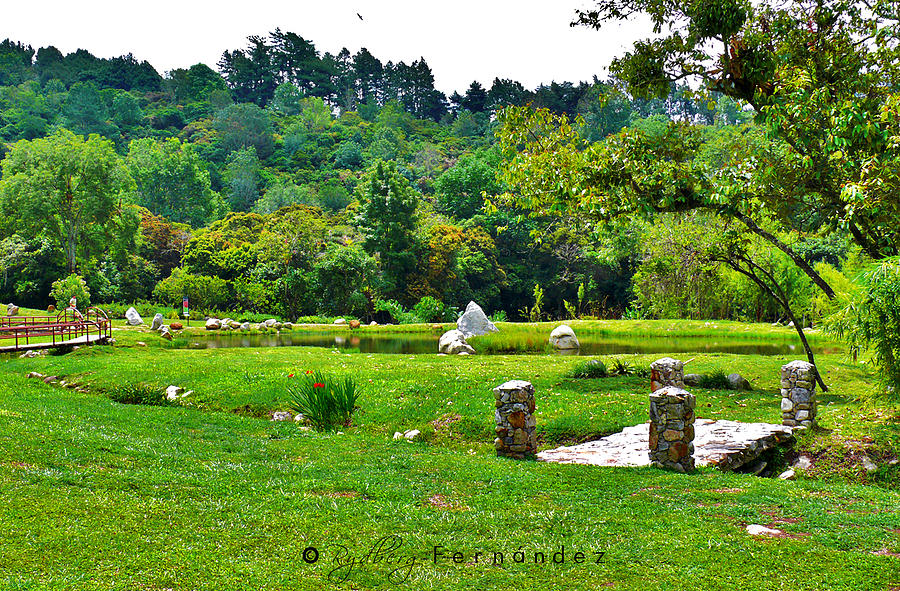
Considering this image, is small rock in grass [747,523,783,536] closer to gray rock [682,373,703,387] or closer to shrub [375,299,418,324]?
gray rock [682,373,703,387]

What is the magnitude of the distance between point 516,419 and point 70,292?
3978 cm

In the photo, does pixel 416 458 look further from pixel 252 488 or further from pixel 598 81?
pixel 598 81

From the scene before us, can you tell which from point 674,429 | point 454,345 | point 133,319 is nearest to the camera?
point 674,429

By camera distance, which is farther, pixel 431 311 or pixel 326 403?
pixel 431 311

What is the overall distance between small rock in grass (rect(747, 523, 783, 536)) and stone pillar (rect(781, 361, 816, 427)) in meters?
5.69

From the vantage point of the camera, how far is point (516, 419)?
30.4 feet

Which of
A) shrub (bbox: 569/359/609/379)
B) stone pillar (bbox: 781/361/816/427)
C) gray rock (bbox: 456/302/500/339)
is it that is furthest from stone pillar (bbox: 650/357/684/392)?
gray rock (bbox: 456/302/500/339)

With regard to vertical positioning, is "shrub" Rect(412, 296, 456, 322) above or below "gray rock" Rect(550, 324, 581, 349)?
above

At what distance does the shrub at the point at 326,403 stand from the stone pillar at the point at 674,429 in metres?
6.35

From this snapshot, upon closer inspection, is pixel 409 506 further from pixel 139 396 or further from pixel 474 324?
pixel 474 324

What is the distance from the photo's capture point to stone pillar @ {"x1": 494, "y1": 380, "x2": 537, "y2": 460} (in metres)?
9.16

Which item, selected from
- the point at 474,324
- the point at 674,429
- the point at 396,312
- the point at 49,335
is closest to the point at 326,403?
the point at 674,429

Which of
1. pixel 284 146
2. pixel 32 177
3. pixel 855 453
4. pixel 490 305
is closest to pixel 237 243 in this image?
pixel 32 177

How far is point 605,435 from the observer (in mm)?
10992
